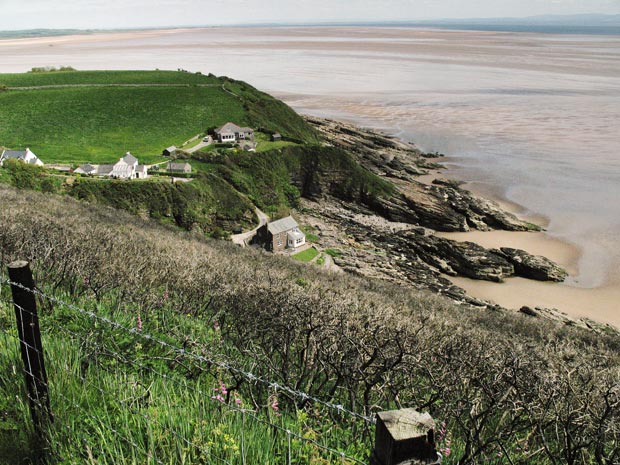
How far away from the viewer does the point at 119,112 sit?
78.1m

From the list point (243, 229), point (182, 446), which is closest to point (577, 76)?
point (243, 229)

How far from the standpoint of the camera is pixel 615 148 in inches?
2680

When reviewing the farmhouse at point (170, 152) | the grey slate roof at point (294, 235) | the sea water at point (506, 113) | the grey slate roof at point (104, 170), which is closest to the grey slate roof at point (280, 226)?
the grey slate roof at point (294, 235)

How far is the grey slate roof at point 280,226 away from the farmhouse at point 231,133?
89.6 feet

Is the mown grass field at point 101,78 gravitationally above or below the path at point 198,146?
above

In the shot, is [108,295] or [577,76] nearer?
[108,295]

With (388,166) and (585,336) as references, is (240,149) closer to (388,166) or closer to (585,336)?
(388,166)

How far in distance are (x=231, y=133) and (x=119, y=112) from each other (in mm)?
22771

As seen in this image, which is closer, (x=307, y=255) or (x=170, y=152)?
(x=307, y=255)

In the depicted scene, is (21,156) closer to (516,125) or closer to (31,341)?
(31,341)

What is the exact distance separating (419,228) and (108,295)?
4351cm

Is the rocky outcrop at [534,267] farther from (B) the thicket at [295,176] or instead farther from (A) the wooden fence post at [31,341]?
(A) the wooden fence post at [31,341]

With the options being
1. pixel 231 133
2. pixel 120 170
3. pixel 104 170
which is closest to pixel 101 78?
pixel 231 133

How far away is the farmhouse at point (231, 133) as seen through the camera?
68000 mm
